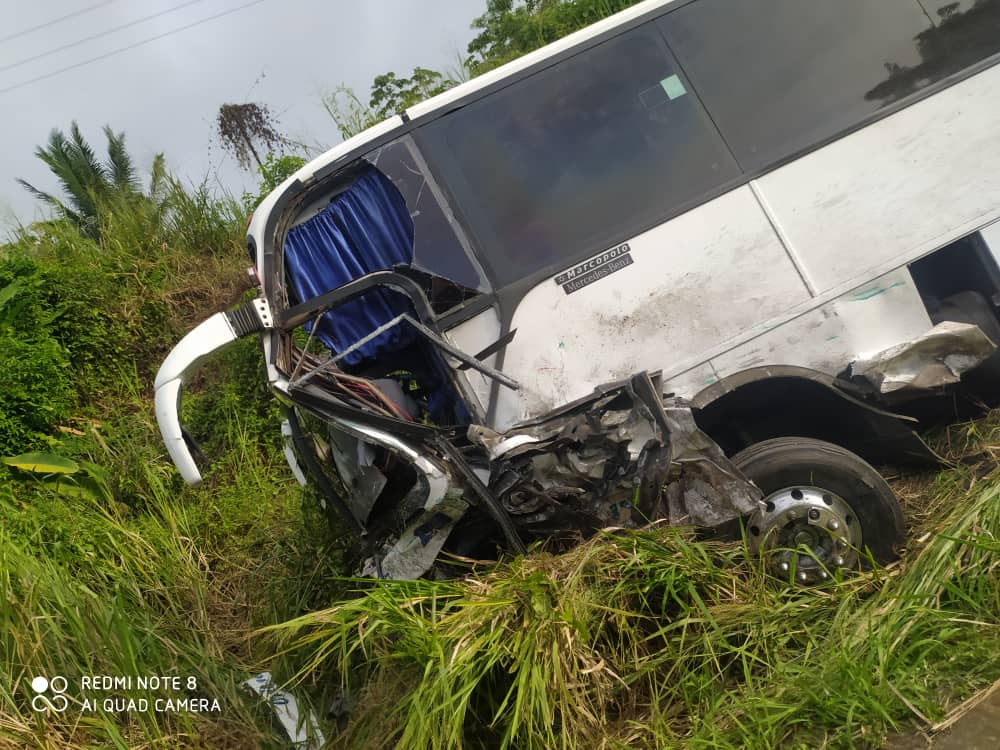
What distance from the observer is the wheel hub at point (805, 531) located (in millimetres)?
3363

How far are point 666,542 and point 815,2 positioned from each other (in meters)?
2.41

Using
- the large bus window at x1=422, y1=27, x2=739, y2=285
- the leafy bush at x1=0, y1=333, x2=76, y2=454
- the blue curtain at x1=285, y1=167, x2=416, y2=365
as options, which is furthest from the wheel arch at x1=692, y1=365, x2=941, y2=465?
the leafy bush at x1=0, y1=333, x2=76, y2=454

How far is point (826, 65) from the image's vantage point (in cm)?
346

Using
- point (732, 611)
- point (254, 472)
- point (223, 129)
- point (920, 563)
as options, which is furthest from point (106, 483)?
point (223, 129)

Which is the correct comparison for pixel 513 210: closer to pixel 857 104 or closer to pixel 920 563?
pixel 857 104

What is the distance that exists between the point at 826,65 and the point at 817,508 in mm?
1899

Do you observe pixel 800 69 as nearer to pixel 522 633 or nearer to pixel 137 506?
pixel 522 633

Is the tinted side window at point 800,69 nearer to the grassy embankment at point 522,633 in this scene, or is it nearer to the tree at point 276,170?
the grassy embankment at point 522,633

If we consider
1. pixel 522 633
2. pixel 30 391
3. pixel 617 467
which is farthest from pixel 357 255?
pixel 30 391

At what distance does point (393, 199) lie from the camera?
361 cm

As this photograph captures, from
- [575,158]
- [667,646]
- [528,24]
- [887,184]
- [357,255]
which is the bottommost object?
[667,646]

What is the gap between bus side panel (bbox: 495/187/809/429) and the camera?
3.42 m

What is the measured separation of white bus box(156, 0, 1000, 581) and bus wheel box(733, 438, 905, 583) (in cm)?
1

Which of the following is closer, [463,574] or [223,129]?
[463,574]
